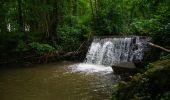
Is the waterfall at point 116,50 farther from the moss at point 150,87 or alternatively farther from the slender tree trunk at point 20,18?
the moss at point 150,87

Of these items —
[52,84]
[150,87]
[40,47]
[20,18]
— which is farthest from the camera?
[20,18]

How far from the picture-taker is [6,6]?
19.7m

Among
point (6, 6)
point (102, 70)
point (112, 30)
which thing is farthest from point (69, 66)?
point (112, 30)

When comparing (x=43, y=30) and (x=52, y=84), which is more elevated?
(x=43, y=30)

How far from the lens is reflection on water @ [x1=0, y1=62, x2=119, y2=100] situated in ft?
35.3

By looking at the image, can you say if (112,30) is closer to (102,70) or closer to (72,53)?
(72,53)

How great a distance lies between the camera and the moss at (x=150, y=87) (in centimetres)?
620

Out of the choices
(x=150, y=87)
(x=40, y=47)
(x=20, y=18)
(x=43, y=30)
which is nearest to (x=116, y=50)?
(x=40, y=47)

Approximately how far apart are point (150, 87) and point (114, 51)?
1264 centimetres

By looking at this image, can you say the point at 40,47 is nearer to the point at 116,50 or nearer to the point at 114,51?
the point at 114,51

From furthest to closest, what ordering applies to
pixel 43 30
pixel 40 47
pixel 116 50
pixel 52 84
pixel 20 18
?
1. pixel 43 30
2. pixel 20 18
3. pixel 116 50
4. pixel 40 47
5. pixel 52 84

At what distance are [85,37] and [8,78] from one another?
29.5 ft

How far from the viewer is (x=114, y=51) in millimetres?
19172

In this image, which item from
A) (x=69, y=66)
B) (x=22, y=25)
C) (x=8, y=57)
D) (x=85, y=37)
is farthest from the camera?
(x=85, y=37)
